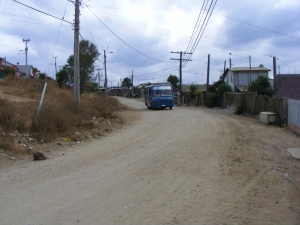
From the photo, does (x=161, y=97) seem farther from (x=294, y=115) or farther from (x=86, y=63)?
(x=294, y=115)

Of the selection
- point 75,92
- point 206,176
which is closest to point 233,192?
point 206,176

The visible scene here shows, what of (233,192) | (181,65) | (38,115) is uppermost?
(181,65)

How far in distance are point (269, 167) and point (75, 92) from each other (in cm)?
1332

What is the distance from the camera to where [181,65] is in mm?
53656

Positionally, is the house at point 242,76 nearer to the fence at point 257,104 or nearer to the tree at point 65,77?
the fence at point 257,104

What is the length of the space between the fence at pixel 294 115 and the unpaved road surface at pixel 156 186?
3.69m

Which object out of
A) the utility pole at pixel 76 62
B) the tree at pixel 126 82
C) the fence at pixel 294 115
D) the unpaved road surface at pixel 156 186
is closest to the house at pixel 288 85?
the fence at pixel 294 115

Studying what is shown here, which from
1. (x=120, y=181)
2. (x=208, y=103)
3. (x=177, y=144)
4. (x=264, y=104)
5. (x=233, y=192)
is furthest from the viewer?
(x=208, y=103)

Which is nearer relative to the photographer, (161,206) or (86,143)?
(161,206)

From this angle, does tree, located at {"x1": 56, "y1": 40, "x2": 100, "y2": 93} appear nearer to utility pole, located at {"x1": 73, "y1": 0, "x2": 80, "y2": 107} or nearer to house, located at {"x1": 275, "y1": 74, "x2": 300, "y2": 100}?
utility pole, located at {"x1": 73, "y1": 0, "x2": 80, "y2": 107}

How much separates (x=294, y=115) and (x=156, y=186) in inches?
465

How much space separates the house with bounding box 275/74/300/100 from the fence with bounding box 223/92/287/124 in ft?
20.8

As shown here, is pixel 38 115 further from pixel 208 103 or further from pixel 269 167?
pixel 208 103

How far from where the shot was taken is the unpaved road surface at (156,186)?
5574 mm
